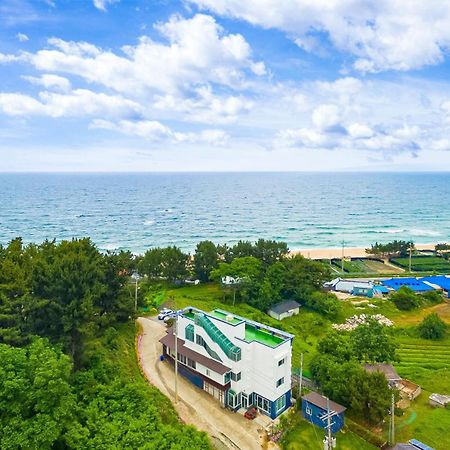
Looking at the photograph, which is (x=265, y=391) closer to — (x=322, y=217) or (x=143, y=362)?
(x=143, y=362)

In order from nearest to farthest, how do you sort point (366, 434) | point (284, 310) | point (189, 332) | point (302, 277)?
point (366, 434) < point (189, 332) < point (284, 310) < point (302, 277)

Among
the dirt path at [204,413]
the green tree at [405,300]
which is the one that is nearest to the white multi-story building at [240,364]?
the dirt path at [204,413]

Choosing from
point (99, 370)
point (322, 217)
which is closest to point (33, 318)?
point (99, 370)

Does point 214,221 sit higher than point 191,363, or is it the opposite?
point 214,221

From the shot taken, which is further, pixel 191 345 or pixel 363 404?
pixel 191 345

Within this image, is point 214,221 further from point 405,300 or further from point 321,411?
point 321,411

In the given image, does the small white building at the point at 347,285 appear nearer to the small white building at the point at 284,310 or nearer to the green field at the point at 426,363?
the small white building at the point at 284,310

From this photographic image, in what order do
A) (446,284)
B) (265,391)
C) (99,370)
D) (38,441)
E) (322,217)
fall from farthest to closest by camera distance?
(322,217) < (446,284) < (265,391) < (99,370) < (38,441)

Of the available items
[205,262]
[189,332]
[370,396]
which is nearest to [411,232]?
[205,262]
